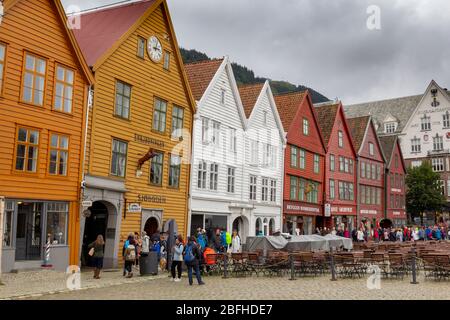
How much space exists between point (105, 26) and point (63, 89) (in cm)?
603

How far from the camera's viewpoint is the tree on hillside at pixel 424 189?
62062 mm

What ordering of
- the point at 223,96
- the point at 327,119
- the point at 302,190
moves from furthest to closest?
the point at 327,119
the point at 302,190
the point at 223,96

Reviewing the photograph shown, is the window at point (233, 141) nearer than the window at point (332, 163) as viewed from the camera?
Yes

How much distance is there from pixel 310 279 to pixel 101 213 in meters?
10.5

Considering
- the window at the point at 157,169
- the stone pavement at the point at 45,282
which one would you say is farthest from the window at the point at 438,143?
the stone pavement at the point at 45,282

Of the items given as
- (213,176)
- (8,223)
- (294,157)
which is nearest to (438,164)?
(294,157)

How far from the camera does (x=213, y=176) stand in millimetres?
31188

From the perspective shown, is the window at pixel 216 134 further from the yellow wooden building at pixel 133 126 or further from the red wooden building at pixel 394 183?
the red wooden building at pixel 394 183

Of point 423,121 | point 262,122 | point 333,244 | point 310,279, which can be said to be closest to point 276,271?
point 310,279

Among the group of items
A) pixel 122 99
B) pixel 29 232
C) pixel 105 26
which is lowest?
pixel 29 232

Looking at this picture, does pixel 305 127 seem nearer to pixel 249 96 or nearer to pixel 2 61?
pixel 249 96

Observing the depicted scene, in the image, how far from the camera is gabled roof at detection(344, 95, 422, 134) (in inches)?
2904

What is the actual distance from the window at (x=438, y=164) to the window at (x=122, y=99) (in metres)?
53.5

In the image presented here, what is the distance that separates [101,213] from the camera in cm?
2447
